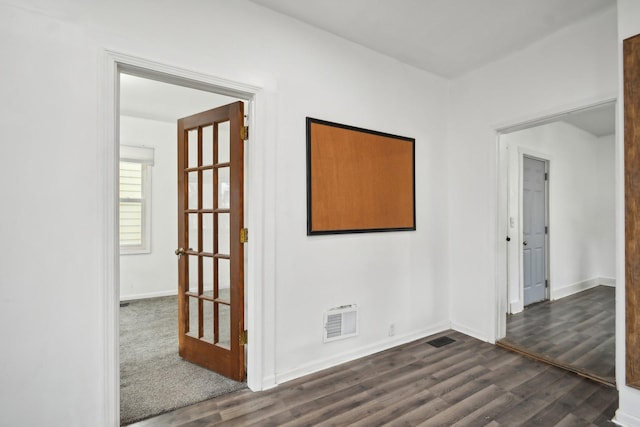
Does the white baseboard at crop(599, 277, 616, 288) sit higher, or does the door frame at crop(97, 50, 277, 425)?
the door frame at crop(97, 50, 277, 425)

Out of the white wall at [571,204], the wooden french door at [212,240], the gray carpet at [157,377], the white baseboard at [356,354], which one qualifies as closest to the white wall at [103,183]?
the white baseboard at [356,354]

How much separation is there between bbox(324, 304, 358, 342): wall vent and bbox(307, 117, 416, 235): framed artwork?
0.69m

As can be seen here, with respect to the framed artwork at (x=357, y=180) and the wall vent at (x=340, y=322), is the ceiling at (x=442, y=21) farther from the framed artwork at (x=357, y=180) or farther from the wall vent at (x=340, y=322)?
the wall vent at (x=340, y=322)

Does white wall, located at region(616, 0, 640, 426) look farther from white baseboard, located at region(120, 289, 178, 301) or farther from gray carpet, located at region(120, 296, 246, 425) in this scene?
white baseboard, located at region(120, 289, 178, 301)

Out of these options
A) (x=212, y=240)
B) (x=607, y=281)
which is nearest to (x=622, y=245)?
(x=212, y=240)

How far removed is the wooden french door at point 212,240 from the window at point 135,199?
8.95ft

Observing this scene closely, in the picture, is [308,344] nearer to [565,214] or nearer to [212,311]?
[212,311]

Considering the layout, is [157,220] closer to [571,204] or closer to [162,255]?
[162,255]

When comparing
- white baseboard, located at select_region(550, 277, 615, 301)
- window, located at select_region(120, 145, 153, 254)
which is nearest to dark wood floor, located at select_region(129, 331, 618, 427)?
white baseboard, located at select_region(550, 277, 615, 301)

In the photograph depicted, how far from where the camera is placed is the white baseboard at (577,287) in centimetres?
483

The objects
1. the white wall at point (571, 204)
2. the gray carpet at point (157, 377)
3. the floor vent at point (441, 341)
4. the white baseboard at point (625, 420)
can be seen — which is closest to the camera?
the white baseboard at point (625, 420)

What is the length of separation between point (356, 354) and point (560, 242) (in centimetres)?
422

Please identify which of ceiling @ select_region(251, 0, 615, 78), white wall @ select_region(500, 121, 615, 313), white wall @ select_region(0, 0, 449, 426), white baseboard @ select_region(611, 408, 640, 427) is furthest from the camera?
white wall @ select_region(500, 121, 615, 313)

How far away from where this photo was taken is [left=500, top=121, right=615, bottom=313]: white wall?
421 cm
